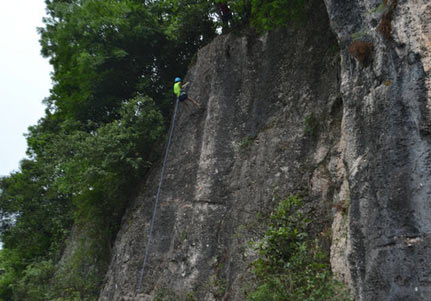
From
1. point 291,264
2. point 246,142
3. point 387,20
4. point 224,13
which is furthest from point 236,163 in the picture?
point 387,20

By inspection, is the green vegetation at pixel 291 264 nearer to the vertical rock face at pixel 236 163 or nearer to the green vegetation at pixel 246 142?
the vertical rock face at pixel 236 163

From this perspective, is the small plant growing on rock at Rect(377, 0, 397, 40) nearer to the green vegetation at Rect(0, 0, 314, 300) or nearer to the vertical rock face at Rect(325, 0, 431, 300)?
the vertical rock face at Rect(325, 0, 431, 300)


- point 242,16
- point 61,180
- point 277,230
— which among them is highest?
point 242,16

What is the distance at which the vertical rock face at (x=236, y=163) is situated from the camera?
8008 millimetres

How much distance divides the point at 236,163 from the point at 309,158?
211 cm

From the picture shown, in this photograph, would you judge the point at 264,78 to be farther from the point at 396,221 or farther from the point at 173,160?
the point at 396,221

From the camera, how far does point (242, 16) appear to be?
37.9 ft

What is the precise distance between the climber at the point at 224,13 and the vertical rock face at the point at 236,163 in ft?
2.33

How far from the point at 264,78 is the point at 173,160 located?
351cm

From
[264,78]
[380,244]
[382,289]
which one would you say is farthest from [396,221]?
[264,78]

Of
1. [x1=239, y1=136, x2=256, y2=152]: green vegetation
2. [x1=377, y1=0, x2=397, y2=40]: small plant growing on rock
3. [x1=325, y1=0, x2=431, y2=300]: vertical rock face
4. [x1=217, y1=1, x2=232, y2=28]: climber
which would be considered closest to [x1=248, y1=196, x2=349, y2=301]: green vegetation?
[x1=325, y1=0, x2=431, y2=300]: vertical rock face

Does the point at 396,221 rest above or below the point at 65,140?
below

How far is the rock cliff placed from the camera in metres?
4.30

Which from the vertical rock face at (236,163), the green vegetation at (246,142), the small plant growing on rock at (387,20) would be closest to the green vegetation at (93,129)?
the vertical rock face at (236,163)
